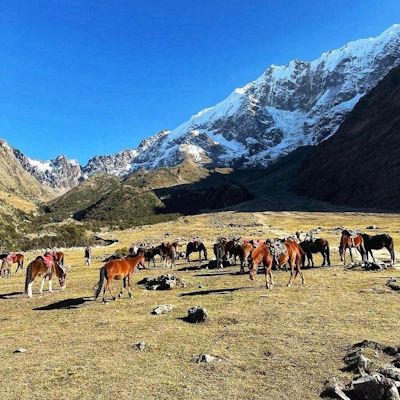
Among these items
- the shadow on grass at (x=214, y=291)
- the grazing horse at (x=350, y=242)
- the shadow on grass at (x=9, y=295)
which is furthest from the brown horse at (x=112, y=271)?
the grazing horse at (x=350, y=242)

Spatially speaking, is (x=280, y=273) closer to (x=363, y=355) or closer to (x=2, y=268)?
(x=363, y=355)

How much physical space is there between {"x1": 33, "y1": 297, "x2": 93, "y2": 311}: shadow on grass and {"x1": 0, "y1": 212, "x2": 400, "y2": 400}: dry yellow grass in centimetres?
7

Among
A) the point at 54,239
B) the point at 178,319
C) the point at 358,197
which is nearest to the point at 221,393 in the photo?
the point at 178,319

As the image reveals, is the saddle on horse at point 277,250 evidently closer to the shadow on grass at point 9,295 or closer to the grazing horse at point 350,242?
the grazing horse at point 350,242

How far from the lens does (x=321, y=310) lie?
15266mm

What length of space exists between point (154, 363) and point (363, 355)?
6408 mm

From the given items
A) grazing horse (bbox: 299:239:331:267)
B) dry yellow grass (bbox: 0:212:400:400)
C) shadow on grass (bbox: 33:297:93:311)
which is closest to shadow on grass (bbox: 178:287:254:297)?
dry yellow grass (bbox: 0:212:400:400)

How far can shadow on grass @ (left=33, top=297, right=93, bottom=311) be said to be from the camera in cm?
1934

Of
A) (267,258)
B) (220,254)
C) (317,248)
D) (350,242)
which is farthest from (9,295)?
(350,242)

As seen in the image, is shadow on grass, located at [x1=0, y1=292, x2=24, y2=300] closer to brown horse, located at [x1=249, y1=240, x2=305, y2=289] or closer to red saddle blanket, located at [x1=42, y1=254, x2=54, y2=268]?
red saddle blanket, located at [x1=42, y1=254, x2=54, y2=268]

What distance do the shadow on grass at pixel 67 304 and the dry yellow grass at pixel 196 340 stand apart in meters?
0.07

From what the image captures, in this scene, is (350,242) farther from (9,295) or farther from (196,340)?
(9,295)

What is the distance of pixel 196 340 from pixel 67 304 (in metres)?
10.9

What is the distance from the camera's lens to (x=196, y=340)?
12.6 meters
